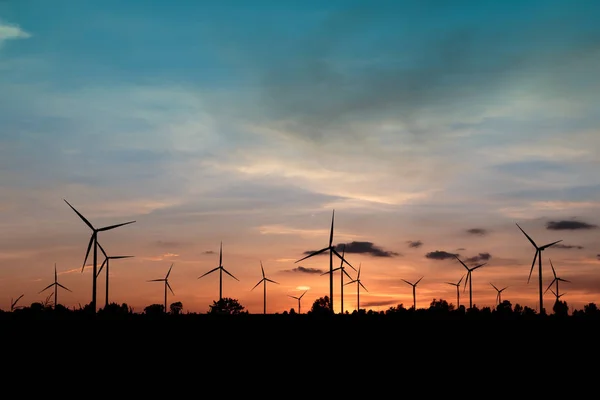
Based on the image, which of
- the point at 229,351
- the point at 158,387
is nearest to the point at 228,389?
the point at 158,387

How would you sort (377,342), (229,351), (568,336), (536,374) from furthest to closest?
(568,336) < (377,342) < (229,351) < (536,374)

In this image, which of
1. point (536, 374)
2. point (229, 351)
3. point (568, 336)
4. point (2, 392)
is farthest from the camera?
point (568, 336)

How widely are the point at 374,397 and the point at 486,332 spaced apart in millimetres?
56587

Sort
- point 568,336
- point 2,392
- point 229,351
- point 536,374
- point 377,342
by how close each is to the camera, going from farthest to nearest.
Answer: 1. point 568,336
2. point 377,342
3. point 229,351
4. point 536,374
5. point 2,392

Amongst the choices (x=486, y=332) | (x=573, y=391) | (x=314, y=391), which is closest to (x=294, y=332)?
(x=486, y=332)

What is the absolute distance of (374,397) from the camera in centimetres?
8562

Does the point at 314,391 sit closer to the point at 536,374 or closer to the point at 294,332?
the point at 536,374

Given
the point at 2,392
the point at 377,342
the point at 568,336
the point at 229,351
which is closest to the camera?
Answer: the point at 2,392

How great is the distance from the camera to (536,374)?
102812 mm

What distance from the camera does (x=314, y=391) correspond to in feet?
289

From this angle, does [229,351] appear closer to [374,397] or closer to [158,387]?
[158,387]

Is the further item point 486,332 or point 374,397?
point 486,332

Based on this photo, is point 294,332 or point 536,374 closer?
point 536,374

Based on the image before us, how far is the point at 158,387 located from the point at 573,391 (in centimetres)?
5009
